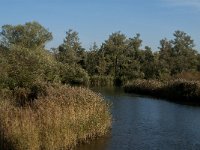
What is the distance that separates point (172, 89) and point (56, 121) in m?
40.1

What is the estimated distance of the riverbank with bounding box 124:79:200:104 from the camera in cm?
5069

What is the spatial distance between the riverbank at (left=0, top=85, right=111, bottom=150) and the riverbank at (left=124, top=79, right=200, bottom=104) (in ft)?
92.1

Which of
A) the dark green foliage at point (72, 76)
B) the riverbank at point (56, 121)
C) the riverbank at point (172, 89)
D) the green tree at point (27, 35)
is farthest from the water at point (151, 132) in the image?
the green tree at point (27, 35)

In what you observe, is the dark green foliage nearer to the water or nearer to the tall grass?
the tall grass

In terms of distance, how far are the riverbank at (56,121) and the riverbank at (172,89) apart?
92.1 feet

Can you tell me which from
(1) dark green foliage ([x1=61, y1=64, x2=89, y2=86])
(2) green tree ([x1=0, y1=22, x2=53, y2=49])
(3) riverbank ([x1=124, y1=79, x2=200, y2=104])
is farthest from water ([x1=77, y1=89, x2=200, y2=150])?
(2) green tree ([x1=0, y1=22, x2=53, y2=49])

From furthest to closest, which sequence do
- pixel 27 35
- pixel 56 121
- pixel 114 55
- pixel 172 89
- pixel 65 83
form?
pixel 114 55
pixel 27 35
pixel 172 89
pixel 65 83
pixel 56 121

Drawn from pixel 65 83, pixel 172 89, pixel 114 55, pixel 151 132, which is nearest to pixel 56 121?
pixel 151 132

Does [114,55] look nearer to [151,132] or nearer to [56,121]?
[151,132]

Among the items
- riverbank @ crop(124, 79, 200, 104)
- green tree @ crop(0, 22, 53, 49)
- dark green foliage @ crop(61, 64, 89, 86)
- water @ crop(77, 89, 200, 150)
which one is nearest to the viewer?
water @ crop(77, 89, 200, 150)

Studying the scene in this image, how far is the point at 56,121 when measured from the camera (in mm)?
18266

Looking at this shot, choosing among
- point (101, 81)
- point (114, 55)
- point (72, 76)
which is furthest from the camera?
point (114, 55)

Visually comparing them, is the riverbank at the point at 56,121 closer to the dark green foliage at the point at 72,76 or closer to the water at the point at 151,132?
the water at the point at 151,132

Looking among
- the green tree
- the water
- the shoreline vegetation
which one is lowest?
the water
